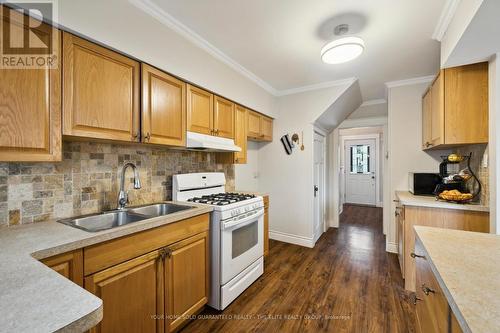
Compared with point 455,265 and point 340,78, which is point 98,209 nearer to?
point 455,265

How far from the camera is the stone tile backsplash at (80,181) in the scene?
1.31 meters

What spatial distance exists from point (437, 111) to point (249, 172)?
94.2 inches

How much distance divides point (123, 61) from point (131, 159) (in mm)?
781

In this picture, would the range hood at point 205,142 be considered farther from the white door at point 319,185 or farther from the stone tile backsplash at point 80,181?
the white door at point 319,185

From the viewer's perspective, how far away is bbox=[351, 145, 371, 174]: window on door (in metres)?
6.76

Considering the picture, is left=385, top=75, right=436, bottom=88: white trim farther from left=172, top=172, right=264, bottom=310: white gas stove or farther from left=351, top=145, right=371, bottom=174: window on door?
left=351, top=145, right=371, bottom=174: window on door

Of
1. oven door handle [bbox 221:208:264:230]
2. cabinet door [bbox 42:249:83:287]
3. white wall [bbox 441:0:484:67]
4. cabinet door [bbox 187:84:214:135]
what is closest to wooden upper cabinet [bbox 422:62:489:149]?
white wall [bbox 441:0:484:67]

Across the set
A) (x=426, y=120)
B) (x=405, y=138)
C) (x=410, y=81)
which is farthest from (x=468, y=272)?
(x=410, y=81)

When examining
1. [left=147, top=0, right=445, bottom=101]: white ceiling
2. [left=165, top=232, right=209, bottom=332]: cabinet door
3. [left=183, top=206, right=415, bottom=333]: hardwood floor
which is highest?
[left=147, top=0, right=445, bottom=101]: white ceiling

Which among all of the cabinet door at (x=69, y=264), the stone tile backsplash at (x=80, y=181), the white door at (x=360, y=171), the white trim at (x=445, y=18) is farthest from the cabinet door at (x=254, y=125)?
the white door at (x=360, y=171)

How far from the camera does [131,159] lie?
1.92 metres

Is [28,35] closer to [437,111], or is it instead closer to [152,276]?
[152,276]

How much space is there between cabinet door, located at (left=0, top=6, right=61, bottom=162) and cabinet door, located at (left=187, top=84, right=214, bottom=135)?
3.15 ft

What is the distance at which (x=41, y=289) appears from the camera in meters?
0.64
